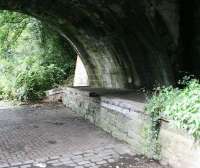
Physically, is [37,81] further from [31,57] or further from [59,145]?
[59,145]

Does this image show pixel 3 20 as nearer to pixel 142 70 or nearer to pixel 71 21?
pixel 71 21

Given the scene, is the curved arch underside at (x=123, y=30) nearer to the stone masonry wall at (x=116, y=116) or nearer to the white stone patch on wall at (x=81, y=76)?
the stone masonry wall at (x=116, y=116)

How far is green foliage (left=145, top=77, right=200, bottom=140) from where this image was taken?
483cm

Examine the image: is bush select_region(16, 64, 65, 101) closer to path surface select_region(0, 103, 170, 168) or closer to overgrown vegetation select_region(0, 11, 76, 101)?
overgrown vegetation select_region(0, 11, 76, 101)


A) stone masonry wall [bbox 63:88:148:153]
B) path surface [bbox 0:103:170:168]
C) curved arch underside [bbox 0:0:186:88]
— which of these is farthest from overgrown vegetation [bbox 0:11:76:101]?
stone masonry wall [bbox 63:88:148:153]

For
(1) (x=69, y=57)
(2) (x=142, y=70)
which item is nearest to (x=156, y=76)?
(2) (x=142, y=70)

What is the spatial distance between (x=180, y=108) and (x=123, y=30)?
4.55 metres

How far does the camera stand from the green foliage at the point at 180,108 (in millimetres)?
4832

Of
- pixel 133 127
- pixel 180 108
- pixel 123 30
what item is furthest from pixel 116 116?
pixel 123 30

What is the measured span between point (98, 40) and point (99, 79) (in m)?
1.79

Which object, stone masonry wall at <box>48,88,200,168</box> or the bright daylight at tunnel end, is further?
the bright daylight at tunnel end

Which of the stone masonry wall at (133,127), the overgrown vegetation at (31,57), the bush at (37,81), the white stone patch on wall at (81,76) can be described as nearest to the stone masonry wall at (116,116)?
the stone masonry wall at (133,127)

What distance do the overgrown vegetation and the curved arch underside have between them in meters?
3.67

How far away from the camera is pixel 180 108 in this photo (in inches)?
206
